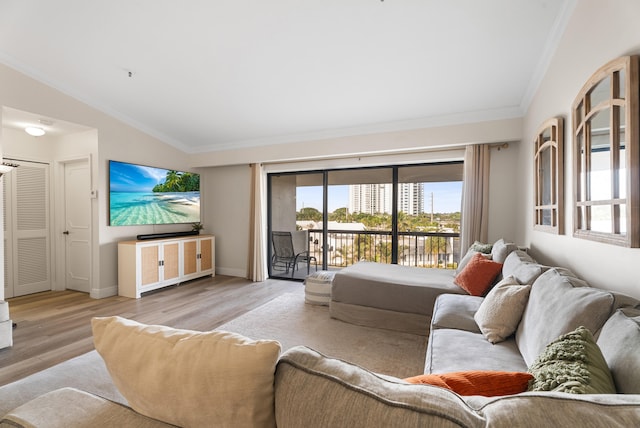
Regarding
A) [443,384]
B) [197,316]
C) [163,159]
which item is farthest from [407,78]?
[163,159]

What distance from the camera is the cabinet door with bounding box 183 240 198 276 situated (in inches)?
196

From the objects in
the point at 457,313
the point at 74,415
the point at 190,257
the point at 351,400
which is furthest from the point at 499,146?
the point at 190,257

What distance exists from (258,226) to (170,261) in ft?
4.90

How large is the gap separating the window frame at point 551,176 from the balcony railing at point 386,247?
171cm

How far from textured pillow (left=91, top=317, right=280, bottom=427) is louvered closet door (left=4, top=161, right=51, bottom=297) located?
16.5 ft

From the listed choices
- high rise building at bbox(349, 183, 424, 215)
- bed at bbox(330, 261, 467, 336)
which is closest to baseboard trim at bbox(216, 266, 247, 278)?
high rise building at bbox(349, 183, 424, 215)

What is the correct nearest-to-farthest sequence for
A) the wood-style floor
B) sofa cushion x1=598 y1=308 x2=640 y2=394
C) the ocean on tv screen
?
sofa cushion x1=598 y1=308 x2=640 y2=394
the wood-style floor
the ocean on tv screen

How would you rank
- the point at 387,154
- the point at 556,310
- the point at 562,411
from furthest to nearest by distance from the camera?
the point at 387,154 < the point at 556,310 < the point at 562,411

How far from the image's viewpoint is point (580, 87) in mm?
1804

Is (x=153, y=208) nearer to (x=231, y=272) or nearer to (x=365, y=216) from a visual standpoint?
(x=231, y=272)

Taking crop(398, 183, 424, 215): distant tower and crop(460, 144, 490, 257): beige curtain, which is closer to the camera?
crop(460, 144, 490, 257): beige curtain

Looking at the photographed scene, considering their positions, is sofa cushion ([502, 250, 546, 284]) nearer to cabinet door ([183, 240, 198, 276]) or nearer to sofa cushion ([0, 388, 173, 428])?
sofa cushion ([0, 388, 173, 428])

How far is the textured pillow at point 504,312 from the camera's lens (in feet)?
5.54

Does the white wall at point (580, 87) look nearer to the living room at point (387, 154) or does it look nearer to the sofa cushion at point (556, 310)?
the living room at point (387, 154)
